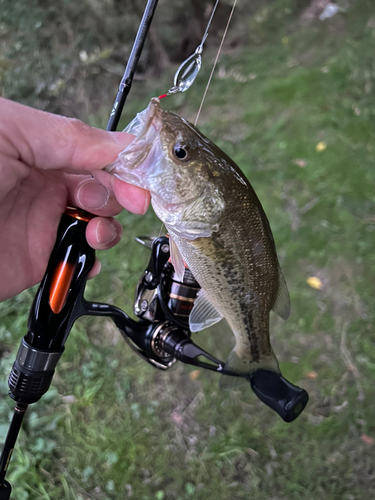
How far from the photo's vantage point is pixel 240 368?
159cm

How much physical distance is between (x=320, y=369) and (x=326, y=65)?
12.1 ft

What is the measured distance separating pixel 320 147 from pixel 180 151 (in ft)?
9.83

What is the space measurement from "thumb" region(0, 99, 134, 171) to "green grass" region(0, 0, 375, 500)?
2.15 metres

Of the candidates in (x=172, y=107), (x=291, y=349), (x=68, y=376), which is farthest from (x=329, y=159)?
(x=68, y=376)

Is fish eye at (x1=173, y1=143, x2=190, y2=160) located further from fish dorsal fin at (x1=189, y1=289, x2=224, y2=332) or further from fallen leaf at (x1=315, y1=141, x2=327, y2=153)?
fallen leaf at (x1=315, y1=141, x2=327, y2=153)

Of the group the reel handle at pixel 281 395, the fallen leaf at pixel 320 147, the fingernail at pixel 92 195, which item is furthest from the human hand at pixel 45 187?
the fallen leaf at pixel 320 147

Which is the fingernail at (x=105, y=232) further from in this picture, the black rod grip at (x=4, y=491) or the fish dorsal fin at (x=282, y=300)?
the black rod grip at (x=4, y=491)

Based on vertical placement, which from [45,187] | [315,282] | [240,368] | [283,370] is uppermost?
[45,187]

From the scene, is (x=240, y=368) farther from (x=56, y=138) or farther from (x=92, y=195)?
(x=56, y=138)

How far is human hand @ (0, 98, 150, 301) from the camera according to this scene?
3.76ft

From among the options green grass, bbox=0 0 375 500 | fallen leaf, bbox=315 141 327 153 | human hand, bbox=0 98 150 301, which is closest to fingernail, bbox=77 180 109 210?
human hand, bbox=0 98 150 301

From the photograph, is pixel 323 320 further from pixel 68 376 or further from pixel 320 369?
pixel 68 376

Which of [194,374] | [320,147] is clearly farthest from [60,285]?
[320,147]

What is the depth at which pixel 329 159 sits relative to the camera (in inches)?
145
